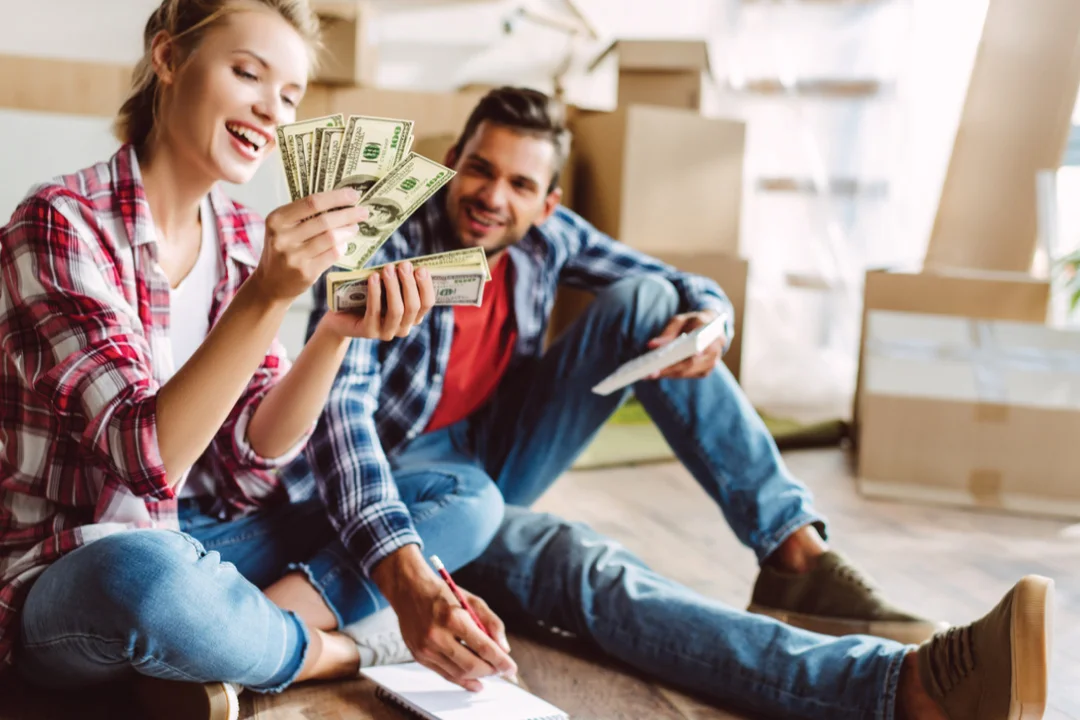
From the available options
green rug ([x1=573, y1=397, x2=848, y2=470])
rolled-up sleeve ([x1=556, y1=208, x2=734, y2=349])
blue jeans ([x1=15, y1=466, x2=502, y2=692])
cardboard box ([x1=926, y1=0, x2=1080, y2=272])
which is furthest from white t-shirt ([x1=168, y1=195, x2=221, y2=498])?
cardboard box ([x1=926, y1=0, x2=1080, y2=272])

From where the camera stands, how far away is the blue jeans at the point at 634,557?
122cm

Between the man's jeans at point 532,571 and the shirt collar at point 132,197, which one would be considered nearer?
the man's jeans at point 532,571

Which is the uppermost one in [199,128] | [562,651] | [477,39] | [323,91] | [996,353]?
[477,39]

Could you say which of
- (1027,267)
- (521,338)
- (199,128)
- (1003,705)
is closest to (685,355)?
(521,338)

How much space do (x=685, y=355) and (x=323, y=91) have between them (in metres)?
2.18

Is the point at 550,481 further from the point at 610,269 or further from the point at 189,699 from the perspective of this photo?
the point at 189,699

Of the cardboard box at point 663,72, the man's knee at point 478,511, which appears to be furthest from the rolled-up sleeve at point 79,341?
the cardboard box at point 663,72

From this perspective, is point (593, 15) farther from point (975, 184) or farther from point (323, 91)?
point (975, 184)

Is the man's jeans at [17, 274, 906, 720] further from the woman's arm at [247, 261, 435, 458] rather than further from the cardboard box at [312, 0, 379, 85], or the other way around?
the cardboard box at [312, 0, 379, 85]

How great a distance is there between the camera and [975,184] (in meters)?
3.28

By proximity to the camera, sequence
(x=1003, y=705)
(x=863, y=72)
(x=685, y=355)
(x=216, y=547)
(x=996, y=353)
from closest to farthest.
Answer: (x=1003, y=705) → (x=216, y=547) → (x=685, y=355) → (x=996, y=353) → (x=863, y=72)

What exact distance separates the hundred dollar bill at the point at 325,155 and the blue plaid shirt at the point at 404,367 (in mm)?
423

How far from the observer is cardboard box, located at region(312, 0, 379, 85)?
10.2ft

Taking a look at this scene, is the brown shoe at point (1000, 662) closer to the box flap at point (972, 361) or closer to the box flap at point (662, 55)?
the box flap at point (972, 361)
